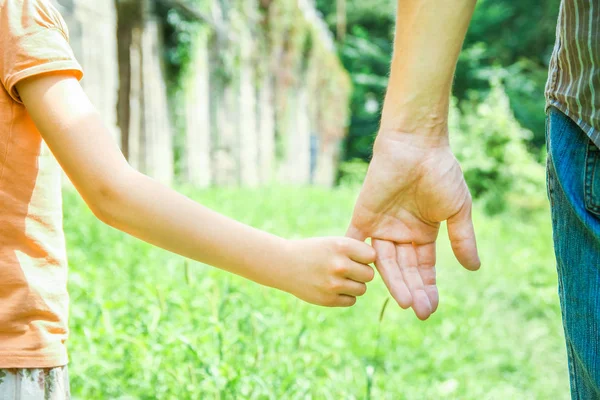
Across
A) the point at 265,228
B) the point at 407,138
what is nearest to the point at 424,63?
the point at 407,138

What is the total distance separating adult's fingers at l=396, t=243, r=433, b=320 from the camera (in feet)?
5.23

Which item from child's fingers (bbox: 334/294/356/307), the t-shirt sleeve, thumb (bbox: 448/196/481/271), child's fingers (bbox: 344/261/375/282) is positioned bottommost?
child's fingers (bbox: 334/294/356/307)

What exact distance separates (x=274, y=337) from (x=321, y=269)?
1.58m

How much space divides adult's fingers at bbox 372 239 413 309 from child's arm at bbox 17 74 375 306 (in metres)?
0.24

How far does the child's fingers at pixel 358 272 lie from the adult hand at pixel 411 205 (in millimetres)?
210

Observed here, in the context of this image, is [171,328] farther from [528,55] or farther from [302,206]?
[528,55]

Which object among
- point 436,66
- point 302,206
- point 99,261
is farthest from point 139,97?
point 436,66

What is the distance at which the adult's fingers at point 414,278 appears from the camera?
5.23 ft

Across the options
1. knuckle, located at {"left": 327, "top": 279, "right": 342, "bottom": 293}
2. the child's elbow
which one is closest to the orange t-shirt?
the child's elbow

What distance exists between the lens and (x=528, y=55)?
26375 millimetres

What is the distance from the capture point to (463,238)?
1.71 m

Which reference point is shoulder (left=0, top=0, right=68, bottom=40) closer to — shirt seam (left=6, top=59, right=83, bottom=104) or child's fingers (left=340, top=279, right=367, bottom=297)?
shirt seam (left=6, top=59, right=83, bottom=104)

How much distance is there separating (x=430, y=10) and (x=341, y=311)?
3.00 m

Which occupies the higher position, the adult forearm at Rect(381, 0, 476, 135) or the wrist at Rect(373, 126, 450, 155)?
the adult forearm at Rect(381, 0, 476, 135)
